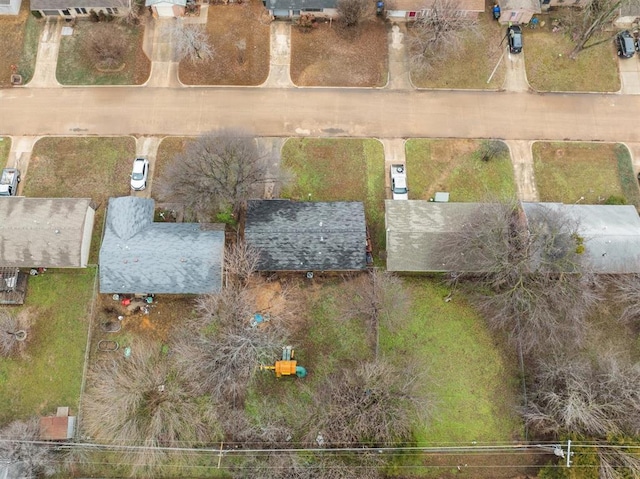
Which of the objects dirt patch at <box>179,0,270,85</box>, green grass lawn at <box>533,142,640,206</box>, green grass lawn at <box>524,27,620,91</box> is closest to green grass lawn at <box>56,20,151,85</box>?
dirt patch at <box>179,0,270,85</box>

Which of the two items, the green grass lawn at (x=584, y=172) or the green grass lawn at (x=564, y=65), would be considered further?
the green grass lawn at (x=564, y=65)

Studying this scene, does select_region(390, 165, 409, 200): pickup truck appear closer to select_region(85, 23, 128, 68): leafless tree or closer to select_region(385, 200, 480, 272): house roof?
select_region(385, 200, 480, 272): house roof

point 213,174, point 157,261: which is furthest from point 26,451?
point 213,174

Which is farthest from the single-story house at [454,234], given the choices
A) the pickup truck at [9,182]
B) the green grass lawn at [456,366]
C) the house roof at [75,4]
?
the house roof at [75,4]

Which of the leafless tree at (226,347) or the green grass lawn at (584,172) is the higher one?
the green grass lawn at (584,172)

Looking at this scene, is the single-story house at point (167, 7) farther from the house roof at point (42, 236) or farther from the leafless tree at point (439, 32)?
the leafless tree at point (439, 32)

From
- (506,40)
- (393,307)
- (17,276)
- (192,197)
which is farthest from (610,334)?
(17,276)
